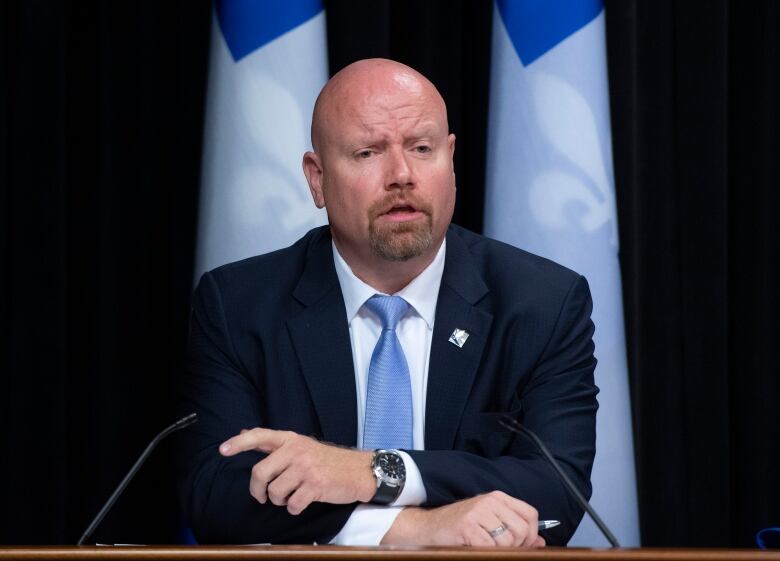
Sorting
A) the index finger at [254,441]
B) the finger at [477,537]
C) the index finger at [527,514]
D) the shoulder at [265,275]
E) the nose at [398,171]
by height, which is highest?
the nose at [398,171]

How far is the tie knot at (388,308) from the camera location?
274cm

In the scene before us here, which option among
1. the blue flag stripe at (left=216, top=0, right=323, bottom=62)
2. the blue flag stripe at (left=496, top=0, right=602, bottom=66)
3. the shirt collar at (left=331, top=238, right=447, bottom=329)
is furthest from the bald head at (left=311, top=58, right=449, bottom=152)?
the blue flag stripe at (left=496, top=0, right=602, bottom=66)

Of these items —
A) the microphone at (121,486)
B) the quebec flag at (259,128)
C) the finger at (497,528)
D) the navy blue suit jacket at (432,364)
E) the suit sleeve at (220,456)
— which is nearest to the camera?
the microphone at (121,486)

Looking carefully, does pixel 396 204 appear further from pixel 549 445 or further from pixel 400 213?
pixel 549 445

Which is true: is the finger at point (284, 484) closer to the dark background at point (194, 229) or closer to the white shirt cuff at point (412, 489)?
the white shirt cuff at point (412, 489)

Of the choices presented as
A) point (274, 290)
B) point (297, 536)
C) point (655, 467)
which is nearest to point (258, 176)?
point (274, 290)

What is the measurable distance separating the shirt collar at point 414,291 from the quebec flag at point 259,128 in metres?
0.46

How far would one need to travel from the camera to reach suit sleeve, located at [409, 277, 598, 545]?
2.41 metres

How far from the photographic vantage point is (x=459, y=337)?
8.95 feet

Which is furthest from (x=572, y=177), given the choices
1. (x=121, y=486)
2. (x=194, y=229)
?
(x=121, y=486)

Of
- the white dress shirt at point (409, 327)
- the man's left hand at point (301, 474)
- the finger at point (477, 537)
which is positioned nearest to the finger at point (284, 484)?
the man's left hand at point (301, 474)

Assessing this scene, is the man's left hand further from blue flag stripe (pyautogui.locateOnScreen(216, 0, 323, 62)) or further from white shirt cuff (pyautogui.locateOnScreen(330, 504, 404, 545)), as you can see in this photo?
blue flag stripe (pyautogui.locateOnScreen(216, 0, 323, 62))

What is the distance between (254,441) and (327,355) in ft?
1.71

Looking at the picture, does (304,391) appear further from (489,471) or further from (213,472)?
(489,471)
